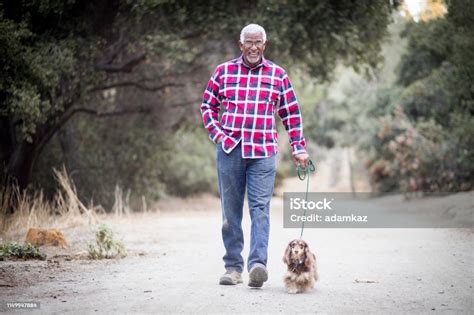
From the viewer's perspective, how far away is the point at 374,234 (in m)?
13.2

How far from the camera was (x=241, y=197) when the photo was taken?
7164 millimetres

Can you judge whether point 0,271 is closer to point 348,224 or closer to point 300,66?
point 348,224

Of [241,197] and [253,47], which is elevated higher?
[253,47]

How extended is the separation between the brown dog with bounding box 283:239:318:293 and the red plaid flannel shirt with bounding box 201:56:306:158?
922 mm

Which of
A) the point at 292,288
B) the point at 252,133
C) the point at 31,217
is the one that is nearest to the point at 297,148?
the point at 252,133

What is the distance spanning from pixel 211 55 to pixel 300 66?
2.45m

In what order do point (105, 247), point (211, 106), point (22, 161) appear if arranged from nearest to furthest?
1. point (211, 106)
2. point (105, 247)
3. point (22, 161)

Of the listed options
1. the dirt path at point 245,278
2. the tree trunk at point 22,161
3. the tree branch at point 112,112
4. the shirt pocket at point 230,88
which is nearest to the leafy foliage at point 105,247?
the dirt path at point 245,278

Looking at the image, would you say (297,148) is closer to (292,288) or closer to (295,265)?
(295,265)

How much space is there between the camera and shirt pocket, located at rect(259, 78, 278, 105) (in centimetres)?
691

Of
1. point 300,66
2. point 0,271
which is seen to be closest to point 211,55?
point 300,66

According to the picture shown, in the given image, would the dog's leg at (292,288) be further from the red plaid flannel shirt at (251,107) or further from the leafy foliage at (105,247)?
the leafy foliage at (105,247)

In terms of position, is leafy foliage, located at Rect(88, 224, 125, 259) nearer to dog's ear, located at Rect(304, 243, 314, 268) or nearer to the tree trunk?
dog's ear, located at Rect(304, 243, 314, 268)

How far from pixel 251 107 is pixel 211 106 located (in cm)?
50
